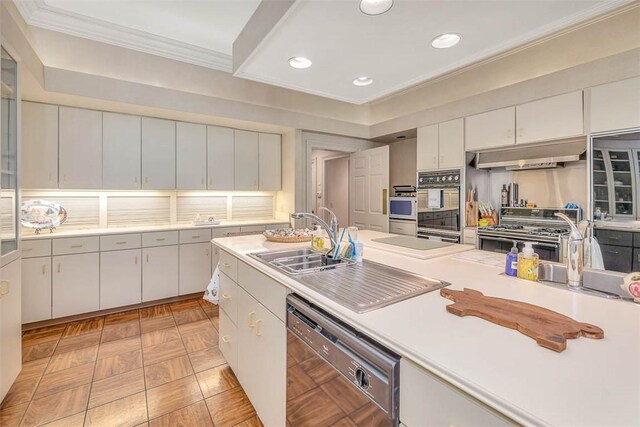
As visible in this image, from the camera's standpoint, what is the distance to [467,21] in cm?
166

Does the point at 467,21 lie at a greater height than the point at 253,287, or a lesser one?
greater

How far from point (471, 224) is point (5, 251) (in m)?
4.14

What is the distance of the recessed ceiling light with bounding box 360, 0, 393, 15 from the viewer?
149 cm

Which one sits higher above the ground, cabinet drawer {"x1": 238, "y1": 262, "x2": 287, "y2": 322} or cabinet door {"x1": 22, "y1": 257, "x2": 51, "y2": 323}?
cabinet drawer {"x1": 238, "y1": 262, "x2": 287, "y2": 322}

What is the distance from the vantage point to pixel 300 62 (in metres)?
2.14

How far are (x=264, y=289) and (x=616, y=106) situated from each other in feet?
10.3

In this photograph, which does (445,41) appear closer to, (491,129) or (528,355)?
(491,129)

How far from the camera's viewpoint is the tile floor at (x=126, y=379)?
1.69 meters

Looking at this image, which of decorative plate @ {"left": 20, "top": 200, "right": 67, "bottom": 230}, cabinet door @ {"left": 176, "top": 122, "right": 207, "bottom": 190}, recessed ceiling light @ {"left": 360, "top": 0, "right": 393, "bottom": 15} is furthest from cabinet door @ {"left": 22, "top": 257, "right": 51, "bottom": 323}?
recessed ceiling light @ {"left": 360, "top": 0, "right": 393, "bottom": 15}

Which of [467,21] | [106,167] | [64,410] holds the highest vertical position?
[467,21]

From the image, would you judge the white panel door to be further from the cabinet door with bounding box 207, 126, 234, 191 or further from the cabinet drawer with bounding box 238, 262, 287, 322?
the cabinet drawer with bounding box 238, 262, 287, 322

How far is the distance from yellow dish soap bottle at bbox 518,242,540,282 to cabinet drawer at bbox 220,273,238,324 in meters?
1.57

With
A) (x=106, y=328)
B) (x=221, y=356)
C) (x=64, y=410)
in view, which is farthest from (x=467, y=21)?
(x=106, y=328)

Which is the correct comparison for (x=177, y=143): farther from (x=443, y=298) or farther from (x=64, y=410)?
(x=443, y=298)
